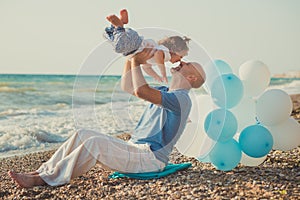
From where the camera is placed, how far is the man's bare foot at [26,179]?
3.91 meters

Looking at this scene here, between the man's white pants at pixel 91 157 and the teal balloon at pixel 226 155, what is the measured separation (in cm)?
55

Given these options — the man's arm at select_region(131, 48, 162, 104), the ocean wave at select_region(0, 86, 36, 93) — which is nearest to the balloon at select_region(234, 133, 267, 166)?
the man's arm at select_region(131, 48, 162, 104)

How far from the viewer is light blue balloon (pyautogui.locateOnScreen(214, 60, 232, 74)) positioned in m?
4.49

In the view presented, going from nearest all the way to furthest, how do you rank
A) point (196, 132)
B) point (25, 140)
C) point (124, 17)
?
point (124, 17) < point (196, 132) < point (25, 140)

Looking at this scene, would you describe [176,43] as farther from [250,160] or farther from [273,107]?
[250,160]

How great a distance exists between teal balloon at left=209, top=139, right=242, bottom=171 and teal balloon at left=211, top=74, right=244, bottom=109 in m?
0.35

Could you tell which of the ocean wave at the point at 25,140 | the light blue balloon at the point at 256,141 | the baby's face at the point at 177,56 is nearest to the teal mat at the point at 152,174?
the light blue balloon at the point at 256,141

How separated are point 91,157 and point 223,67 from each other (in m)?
1.55

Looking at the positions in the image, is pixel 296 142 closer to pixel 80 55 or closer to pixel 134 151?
pixel 134 151

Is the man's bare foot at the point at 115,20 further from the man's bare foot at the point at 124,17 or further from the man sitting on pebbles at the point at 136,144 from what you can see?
the man sitting on pebbles at the point at 136,144

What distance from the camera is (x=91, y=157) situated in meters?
3.96

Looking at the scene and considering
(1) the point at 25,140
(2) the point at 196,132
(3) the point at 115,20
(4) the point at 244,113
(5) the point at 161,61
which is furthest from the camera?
(1) the point at 25,140

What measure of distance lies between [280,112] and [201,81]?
0.79m

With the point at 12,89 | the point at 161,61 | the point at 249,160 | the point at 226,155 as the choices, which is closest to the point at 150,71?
the point at 161,61
